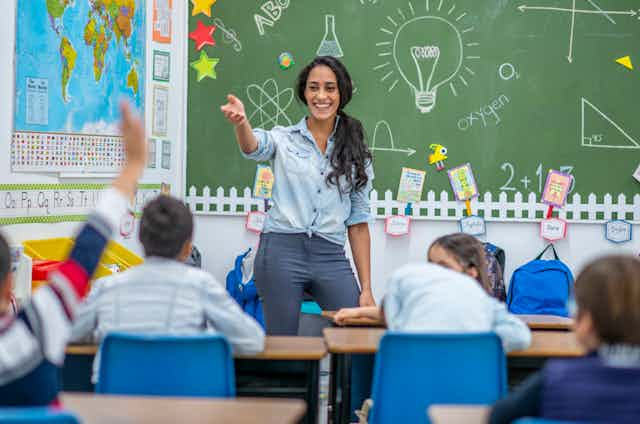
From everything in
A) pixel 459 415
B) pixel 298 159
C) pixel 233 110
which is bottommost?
pixel 459 415

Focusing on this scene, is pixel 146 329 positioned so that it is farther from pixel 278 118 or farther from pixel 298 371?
pixel 278 118

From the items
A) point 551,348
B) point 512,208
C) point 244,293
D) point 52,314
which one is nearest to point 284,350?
point 551,348

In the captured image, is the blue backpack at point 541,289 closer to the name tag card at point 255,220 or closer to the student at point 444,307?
the name tag card at point 255,220

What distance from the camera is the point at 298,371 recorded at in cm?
260

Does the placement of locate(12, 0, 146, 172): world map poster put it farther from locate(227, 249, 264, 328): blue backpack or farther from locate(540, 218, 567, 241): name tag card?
locate(540, 218, 567, 241): name tag card

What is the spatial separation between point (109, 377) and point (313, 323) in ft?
8.25

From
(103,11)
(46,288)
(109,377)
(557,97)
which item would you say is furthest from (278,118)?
(46,288)

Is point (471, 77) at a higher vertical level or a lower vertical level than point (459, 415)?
higher

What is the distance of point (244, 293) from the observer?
514cm

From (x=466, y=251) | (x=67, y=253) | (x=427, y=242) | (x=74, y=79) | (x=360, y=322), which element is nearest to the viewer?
(x=466, y=251)

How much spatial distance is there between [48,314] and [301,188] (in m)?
1.86

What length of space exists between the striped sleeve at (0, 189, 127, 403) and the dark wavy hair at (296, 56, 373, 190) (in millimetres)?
1817

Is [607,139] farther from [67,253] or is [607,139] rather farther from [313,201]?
[67,253]

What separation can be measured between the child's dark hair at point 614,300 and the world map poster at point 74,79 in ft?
9.21
